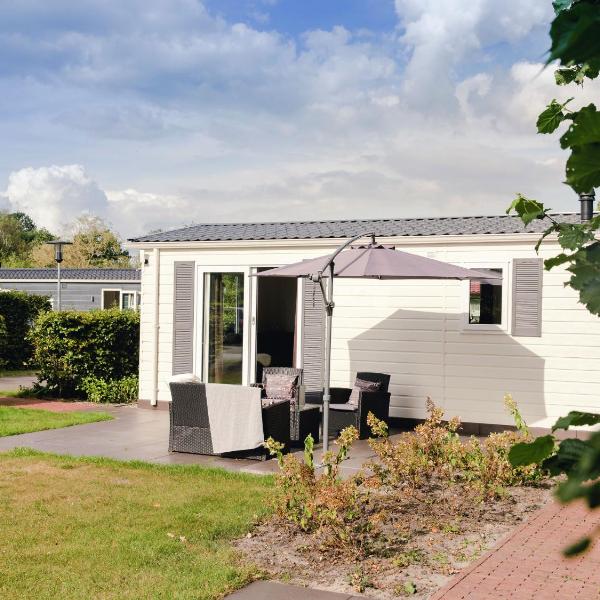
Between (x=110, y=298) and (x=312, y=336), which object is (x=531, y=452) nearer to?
(x=312, y=336)

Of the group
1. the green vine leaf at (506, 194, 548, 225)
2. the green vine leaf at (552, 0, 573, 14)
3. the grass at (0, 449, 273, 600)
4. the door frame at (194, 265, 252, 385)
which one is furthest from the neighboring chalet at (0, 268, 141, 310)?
the green vine leaf at (552, 0, 573, 14)

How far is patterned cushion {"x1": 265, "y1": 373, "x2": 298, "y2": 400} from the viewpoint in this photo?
33.2ft

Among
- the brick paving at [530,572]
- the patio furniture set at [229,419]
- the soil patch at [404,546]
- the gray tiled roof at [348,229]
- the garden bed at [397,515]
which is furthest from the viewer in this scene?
the gray tiled roof at [348,229]

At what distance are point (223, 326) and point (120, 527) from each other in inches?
258

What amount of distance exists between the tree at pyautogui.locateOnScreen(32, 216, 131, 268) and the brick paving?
43.5 m

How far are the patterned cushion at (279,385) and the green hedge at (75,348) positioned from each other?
4.12m

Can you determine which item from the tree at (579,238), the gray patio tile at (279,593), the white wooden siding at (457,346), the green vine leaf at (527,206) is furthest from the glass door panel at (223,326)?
the tree at (579,238)

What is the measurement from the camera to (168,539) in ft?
18.0

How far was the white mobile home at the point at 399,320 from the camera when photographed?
1019cm

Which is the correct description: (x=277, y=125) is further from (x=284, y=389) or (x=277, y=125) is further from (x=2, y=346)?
(x=2, y=346)

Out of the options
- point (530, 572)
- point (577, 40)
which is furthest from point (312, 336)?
point (577, 40)

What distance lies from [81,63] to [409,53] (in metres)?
7.15

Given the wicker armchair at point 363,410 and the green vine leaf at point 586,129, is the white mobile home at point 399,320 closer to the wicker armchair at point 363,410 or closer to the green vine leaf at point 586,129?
the wicker armchair at point 363,410

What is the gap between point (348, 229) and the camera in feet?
39.7
